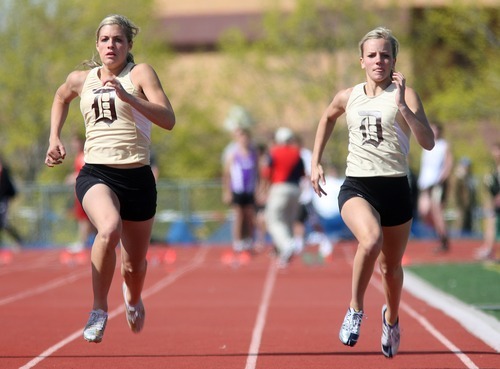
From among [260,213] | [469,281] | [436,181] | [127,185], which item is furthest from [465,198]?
[127,185]

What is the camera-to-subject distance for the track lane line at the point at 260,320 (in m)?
7.80

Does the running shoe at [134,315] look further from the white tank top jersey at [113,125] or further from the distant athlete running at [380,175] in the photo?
the distant athlete running at [380,175]

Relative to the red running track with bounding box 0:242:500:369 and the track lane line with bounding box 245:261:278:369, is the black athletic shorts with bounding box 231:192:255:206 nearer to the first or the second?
the red running track with bounding box 0:242:500:369

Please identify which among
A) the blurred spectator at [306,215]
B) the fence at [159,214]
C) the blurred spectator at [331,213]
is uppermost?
the blurred spectator at [306,215]

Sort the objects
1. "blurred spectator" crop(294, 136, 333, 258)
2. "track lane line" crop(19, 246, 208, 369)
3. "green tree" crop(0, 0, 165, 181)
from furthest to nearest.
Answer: "green tree" crop(0, 0, 165, 181) → "blurred spectator" crop(294, 136, 333, 258) → "track lane line" crop(19, 246, 208, 369)

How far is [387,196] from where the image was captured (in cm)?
740

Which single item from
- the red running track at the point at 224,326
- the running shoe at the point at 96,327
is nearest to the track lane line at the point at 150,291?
the red running track at the point at 224,326

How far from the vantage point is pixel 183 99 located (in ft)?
147

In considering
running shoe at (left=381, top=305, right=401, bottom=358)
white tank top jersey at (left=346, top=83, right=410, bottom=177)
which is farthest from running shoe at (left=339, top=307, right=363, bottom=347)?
white tank top jersey at (left=346, top=83, right=410, bottom=177)

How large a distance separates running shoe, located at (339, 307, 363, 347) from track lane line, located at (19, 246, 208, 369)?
78.1 inches

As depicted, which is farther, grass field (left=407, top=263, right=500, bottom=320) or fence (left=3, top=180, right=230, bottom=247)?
fence (left=3, top=180, right=230, bottom=247)

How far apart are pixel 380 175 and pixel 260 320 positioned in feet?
10.4

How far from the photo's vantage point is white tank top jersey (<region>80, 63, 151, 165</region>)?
7402 millimetres

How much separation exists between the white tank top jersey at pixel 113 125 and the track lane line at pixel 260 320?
59.5 inches
